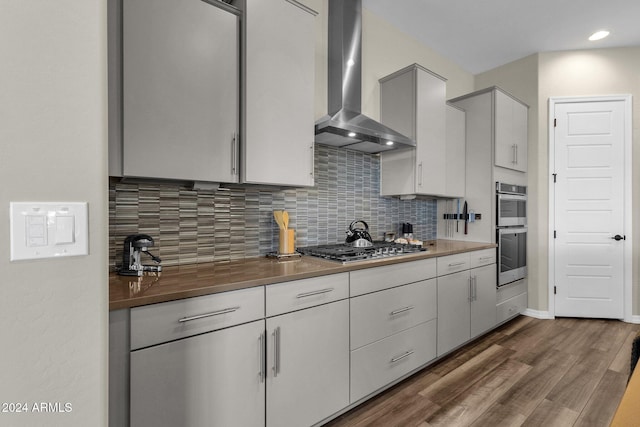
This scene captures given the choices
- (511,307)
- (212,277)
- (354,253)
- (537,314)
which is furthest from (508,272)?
(212,277)

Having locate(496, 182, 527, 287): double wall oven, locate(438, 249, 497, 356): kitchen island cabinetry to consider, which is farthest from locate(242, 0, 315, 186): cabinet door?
locate(496, 182, 527, 287): double wall oven

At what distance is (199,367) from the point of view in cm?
120

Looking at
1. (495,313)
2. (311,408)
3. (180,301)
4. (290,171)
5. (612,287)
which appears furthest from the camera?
(612,287)

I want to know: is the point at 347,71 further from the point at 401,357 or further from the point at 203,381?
the point at 203,381

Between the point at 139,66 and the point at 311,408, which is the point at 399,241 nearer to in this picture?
the point at 311,408

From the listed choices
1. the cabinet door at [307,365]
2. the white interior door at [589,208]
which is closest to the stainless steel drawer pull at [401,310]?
the cabinet door at [307,365]

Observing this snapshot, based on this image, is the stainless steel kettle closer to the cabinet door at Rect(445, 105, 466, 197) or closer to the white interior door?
the cabinet door at Rect(445, 105, 466, 197)

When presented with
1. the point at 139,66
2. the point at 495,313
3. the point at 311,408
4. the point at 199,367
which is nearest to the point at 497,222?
the point at 495,313

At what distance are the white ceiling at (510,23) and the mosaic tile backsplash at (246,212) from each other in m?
1.37

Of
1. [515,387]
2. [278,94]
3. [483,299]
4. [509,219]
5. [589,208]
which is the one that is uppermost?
[278,94]

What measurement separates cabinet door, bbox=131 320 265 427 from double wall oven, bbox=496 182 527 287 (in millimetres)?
2642

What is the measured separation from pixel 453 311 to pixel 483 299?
55cm

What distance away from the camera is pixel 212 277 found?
4.61 ft

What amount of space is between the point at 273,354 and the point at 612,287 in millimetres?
3865
